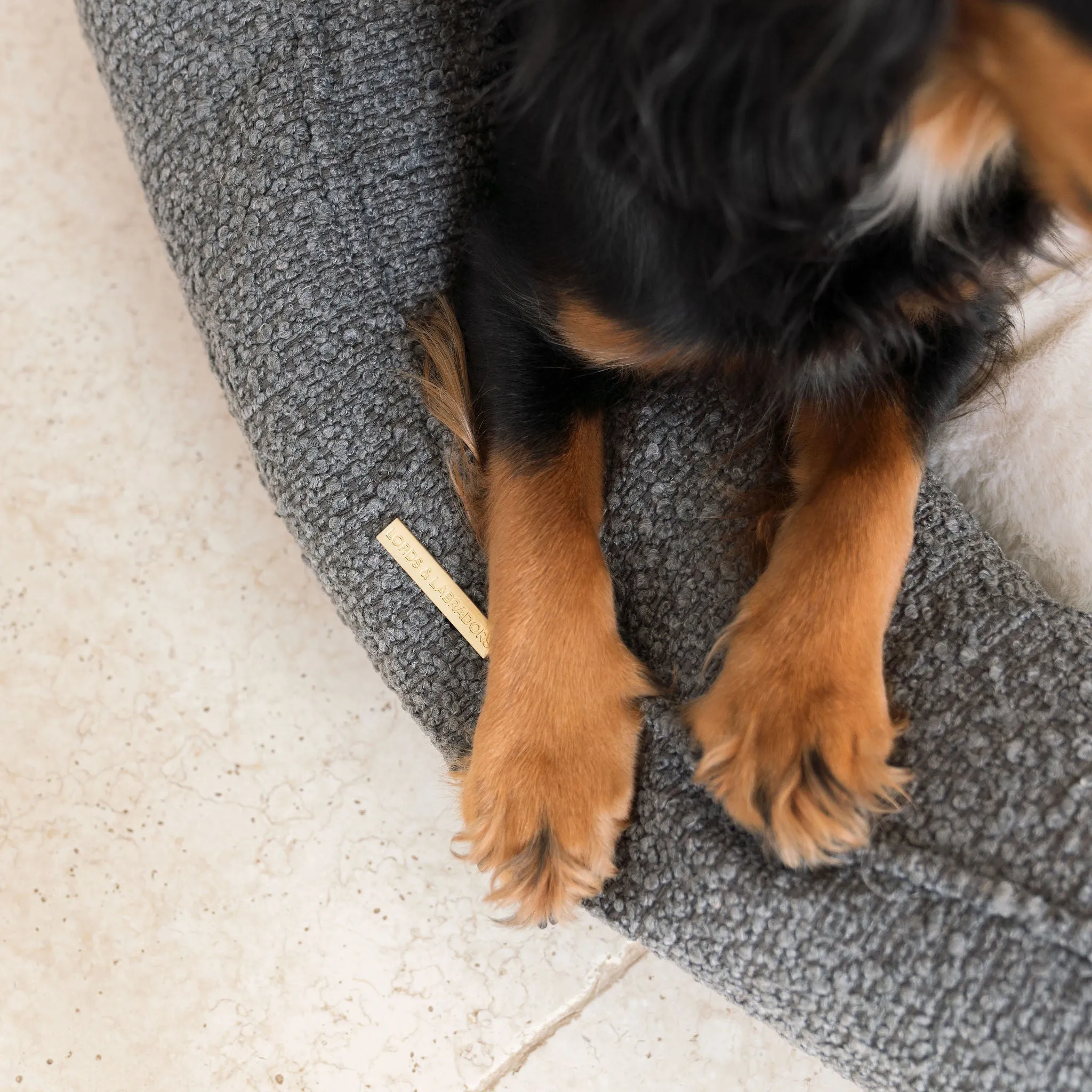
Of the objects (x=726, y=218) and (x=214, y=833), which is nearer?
(x=726, y=218)

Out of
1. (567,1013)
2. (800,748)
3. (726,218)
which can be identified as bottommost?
(567,1013)

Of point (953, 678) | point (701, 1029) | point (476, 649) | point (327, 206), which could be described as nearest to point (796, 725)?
point (953, 678)

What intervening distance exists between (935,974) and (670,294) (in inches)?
26.6

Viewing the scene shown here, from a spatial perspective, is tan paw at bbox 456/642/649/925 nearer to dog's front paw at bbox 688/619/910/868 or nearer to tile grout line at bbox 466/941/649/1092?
dog's front paw at bbox 688/619/910/868

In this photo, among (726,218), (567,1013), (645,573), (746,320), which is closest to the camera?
(726,218)

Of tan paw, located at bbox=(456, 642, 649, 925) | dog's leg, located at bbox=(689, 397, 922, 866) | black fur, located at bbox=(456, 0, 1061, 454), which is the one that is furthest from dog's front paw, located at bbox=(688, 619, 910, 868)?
black fur, located at bbox=(456, 0, 1061, 454)

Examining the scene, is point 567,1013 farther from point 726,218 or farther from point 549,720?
point 726,218

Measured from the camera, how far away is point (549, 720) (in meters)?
1.09

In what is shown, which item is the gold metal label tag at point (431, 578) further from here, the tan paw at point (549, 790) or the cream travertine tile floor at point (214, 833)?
the cream travertine tile floor at point (214, 833)

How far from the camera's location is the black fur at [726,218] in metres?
0.75

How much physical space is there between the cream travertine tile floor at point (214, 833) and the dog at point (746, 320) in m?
0.43

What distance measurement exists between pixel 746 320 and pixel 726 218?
0.16 m

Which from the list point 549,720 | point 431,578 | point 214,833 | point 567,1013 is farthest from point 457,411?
point 567,1013

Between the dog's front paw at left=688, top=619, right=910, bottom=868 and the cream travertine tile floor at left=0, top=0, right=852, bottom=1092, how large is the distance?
1.81ft
